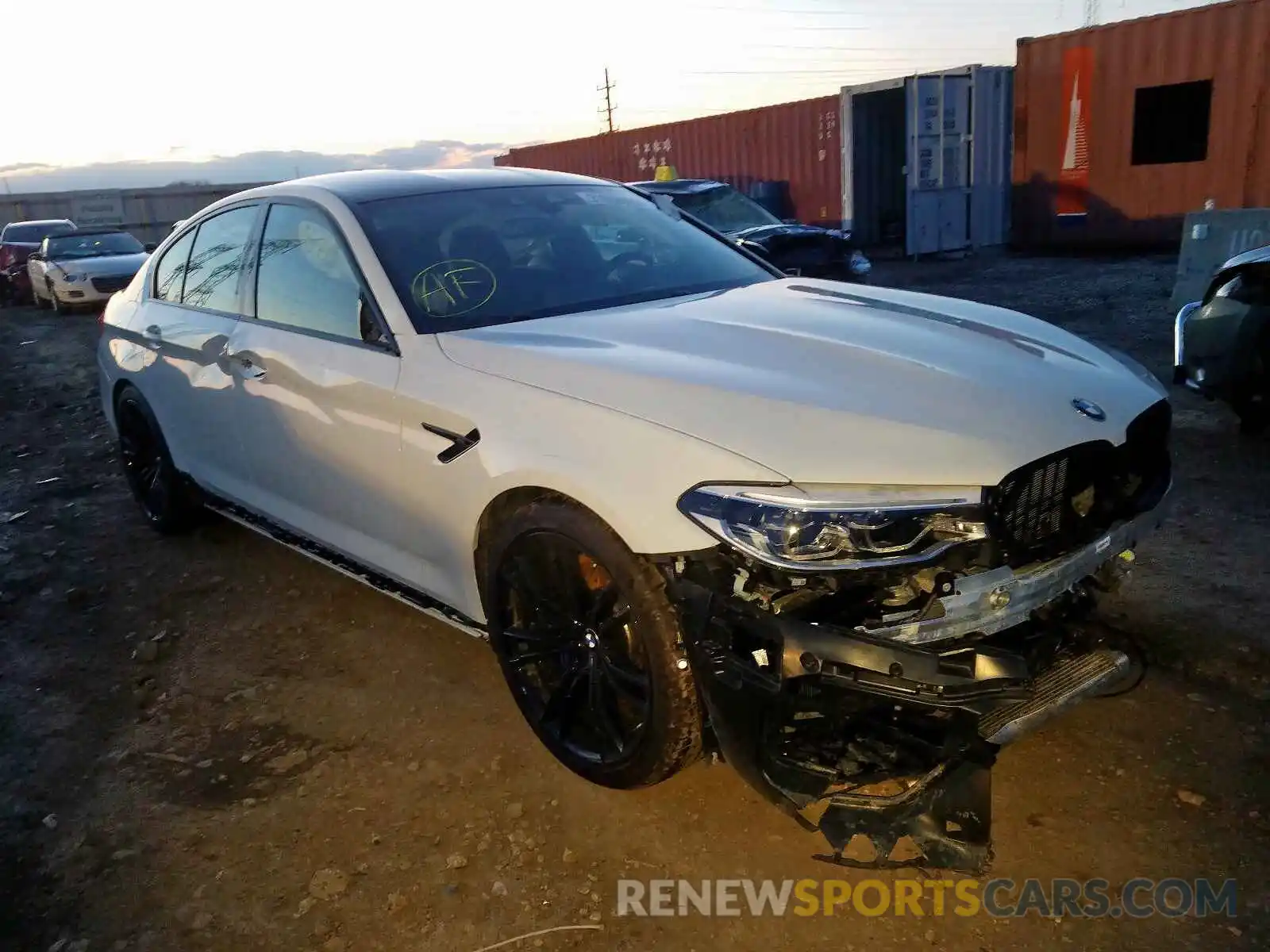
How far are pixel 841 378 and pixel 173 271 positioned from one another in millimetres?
3469

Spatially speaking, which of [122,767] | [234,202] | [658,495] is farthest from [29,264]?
[658,495]

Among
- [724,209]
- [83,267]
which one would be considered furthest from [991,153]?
[83,267]

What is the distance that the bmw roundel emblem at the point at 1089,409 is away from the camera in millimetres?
2395

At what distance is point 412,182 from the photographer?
3693 millimetres

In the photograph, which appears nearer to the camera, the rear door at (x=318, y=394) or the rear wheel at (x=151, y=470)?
the rear door at (x=318, y=394)

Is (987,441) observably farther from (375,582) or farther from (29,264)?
(29,264)

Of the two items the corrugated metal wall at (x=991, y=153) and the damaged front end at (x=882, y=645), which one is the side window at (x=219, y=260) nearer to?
the damaged front end at (x=882, y=645)

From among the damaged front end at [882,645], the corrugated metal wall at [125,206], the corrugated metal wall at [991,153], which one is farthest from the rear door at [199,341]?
the corrugated metal wall at [125,206]

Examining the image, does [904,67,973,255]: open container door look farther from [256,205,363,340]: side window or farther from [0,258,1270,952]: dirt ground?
[256,205,363,340]: side window

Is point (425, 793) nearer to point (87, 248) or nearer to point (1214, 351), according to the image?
point (1214, 351)

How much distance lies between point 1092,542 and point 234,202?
138 inches

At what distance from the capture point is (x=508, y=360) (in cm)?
272

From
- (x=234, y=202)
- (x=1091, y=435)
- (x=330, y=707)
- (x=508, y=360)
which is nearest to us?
(x=1091, y=435)

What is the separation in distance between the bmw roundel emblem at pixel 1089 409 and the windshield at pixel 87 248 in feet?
57.8
